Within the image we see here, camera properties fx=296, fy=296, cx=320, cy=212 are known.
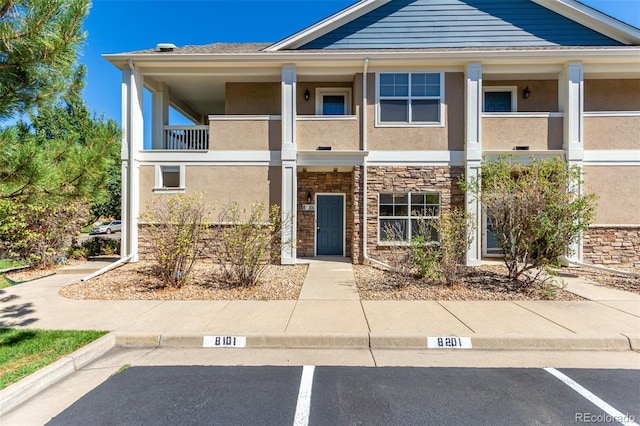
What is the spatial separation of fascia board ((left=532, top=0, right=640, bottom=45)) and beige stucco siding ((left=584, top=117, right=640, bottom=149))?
296 centimetres

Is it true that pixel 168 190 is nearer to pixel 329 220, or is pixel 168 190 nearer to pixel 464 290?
pixel 329 220

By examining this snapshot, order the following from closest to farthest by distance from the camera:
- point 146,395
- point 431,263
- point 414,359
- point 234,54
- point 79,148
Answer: point 146,395, point 414,359, point 79,148, point 431,263, point 234,54

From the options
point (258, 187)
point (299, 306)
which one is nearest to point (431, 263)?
point (299, 306)

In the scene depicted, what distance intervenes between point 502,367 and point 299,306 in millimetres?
3269

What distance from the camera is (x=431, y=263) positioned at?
6992 mm

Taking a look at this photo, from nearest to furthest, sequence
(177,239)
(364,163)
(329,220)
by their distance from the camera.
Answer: (177,239)
(364,163)
(329,220)

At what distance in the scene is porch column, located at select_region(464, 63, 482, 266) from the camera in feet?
30.1

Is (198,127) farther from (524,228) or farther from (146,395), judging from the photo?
(524,228)

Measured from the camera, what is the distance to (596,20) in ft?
31.8

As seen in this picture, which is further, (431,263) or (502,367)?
(431,263)

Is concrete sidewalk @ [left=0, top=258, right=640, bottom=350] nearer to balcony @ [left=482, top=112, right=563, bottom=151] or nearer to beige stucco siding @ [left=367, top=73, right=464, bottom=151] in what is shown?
balcony @ [left=482, top=112, right=563, bottom=151]

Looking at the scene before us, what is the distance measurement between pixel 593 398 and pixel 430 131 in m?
7.87

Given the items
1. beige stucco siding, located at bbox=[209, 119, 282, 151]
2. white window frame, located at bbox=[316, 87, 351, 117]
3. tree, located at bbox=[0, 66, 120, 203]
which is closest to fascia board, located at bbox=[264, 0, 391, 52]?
white window frame, located at bbox=[316, 87, 351, 117]

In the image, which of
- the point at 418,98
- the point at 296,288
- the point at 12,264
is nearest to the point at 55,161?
the point at 296,288
